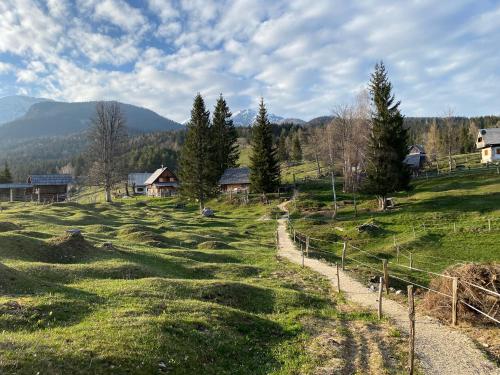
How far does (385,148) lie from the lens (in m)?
60.9

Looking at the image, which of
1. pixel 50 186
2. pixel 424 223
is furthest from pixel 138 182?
pixel 424 223

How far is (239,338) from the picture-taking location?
14391 mm

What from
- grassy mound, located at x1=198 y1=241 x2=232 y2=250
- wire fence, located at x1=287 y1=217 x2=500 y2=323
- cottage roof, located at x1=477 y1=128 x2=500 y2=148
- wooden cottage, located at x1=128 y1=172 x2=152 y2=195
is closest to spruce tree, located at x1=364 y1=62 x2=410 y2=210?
wire fence, located at x1=287 y1=217 x2=500 y2=323

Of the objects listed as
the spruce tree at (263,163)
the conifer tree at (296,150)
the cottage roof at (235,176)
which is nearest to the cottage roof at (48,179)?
the cottage roof at (235,176)

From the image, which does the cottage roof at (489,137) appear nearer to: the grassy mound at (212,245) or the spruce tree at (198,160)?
the spruce tree at (198,160)

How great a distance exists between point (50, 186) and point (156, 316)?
318ft

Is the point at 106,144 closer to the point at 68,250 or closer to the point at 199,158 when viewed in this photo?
the point at 199,158

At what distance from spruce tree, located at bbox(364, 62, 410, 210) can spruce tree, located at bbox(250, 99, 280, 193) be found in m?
19.8

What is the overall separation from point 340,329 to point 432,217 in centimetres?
3909

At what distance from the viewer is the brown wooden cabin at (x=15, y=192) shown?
10738cm

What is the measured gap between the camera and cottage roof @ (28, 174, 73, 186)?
317 feet

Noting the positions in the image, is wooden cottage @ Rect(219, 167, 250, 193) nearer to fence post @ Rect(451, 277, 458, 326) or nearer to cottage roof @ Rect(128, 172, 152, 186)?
cottage roof @ Rect(128, 172, 152, 186)

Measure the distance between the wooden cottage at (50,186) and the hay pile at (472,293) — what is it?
97032 mm

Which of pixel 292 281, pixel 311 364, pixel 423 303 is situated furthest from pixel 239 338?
pixel 292 281
